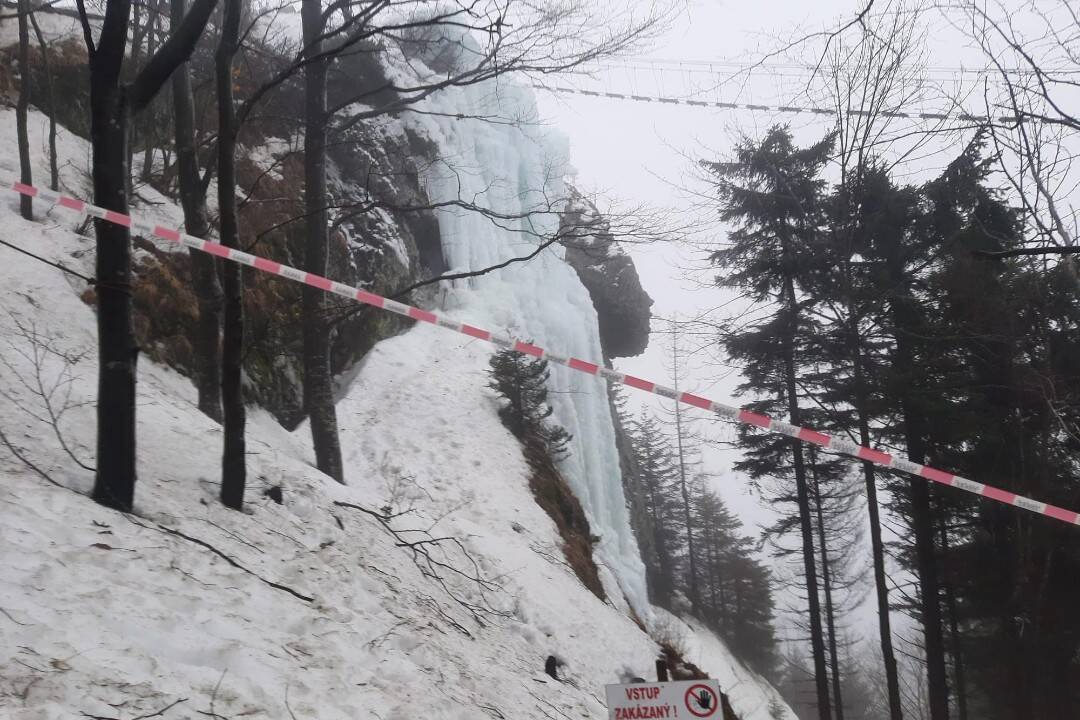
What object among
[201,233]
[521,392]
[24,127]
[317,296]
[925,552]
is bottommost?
[925,552]

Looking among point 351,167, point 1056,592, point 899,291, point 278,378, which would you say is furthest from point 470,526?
point 351,167

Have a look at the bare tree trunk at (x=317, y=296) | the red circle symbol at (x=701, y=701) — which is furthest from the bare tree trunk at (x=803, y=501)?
the red circle symbol at (x=701, y=701)

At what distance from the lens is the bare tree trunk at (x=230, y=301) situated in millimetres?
4039

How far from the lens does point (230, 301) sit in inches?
162

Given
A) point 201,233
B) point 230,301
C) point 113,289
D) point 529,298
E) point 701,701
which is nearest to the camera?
point 701,701

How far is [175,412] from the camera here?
17.6 ft

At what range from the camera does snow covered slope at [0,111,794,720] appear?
2.41m

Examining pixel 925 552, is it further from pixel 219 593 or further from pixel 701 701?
pixel 219 593

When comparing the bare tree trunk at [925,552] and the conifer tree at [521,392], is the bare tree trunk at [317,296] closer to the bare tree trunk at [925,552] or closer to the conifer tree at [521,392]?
the bare tree trunk at [925,552]

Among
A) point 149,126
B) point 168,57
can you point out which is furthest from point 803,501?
point 149,126

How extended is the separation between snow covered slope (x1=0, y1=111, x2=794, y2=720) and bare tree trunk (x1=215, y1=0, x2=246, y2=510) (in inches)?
8.9

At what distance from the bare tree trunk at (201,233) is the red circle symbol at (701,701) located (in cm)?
491

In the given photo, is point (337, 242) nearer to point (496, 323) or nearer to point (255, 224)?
point (255, 224)

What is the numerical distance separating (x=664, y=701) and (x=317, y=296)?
481 centimetres
